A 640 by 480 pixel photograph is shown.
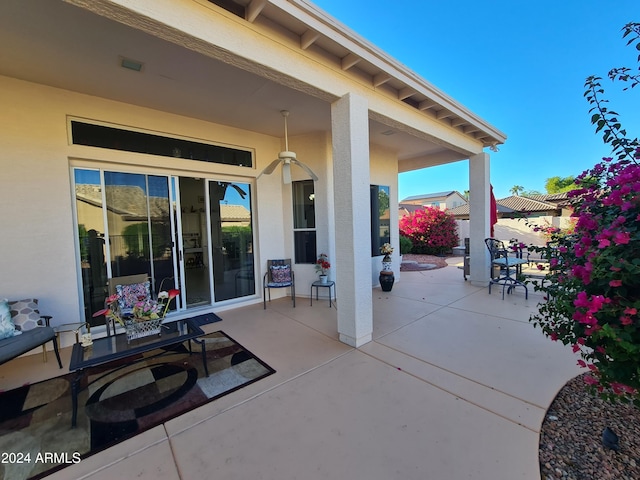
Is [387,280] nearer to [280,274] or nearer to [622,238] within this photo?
[280,274]

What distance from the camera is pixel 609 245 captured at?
132cm

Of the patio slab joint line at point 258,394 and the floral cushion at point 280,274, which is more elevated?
the floral cushion at point 280,274

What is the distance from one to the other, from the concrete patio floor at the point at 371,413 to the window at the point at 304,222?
1.98m

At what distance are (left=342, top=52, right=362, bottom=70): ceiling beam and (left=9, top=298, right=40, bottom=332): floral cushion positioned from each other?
4475 millimetres

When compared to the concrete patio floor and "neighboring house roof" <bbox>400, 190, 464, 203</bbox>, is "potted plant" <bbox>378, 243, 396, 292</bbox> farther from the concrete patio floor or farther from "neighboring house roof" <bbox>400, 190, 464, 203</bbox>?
"neighboring house roof" <bbox>400, 190, 464, 203</bbox>

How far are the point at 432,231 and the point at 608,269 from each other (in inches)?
427

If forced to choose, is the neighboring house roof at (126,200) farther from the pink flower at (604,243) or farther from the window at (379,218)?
the pink flower at (604,243)

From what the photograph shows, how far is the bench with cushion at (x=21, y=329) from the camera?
2443 millimetres

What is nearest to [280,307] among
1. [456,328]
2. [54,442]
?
[456,328]

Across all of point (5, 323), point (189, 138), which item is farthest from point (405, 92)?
point (5, 323)

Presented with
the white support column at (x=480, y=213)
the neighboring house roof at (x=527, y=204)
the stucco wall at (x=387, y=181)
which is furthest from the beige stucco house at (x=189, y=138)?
the neighboring house roof at (x=527, y=204)

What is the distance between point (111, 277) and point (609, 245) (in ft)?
17.0

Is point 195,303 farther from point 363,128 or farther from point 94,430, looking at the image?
point 363,128

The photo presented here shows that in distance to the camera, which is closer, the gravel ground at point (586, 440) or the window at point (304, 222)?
the gravel ground at point (586, 440)
